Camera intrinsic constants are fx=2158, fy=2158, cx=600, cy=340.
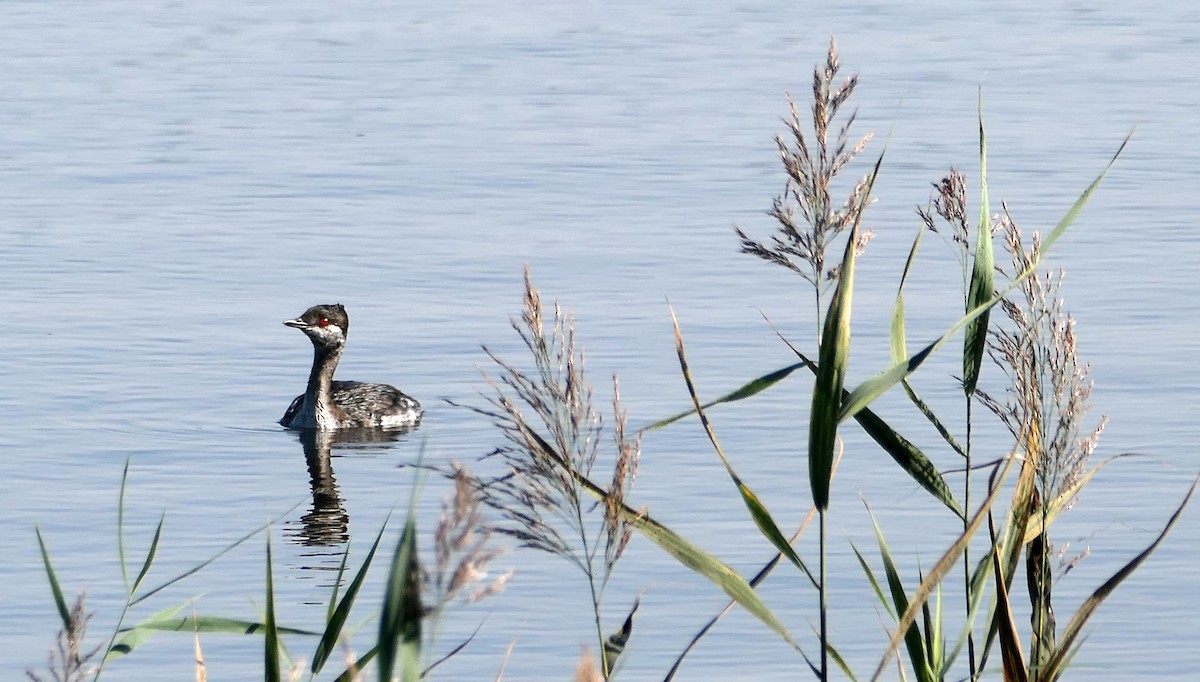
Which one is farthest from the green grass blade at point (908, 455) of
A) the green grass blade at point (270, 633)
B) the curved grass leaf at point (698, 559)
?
the green grass blade at point (270, 633)

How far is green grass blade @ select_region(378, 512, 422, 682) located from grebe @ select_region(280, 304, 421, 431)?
34.8 feet

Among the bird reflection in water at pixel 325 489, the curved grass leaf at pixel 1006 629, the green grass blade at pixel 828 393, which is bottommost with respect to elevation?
the bird reflection in water at pixel 325 489

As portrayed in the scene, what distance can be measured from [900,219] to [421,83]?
40.6 ft

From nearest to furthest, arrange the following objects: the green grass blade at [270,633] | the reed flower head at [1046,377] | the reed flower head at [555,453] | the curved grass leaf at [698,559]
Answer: the reed flower head at [555,453] → the green grass blade at [270,633] → the curved grass leaf at [698,559] → the reed flower head at [1046,377]

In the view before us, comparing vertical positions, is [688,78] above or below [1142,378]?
above

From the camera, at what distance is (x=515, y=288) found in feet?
52.6

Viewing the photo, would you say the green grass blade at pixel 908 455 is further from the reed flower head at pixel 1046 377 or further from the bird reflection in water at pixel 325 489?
the bird reflection in water at pixel 325 489

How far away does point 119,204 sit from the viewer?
20.3m

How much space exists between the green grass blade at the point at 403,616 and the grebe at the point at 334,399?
10602 mm

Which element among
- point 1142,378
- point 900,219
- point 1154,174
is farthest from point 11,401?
point 1154,174

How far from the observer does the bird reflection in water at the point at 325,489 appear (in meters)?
10.5

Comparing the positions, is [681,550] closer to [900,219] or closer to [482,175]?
[900,219]

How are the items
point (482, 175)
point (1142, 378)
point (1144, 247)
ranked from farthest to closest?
point (482, 175)
point (1144, 247)
point (1142, 378)

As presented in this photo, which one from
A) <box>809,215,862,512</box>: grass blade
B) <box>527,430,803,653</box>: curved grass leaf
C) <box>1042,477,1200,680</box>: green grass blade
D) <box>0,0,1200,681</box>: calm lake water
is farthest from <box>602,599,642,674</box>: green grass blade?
<box>0,0,1200,681</box>: calm lake water
